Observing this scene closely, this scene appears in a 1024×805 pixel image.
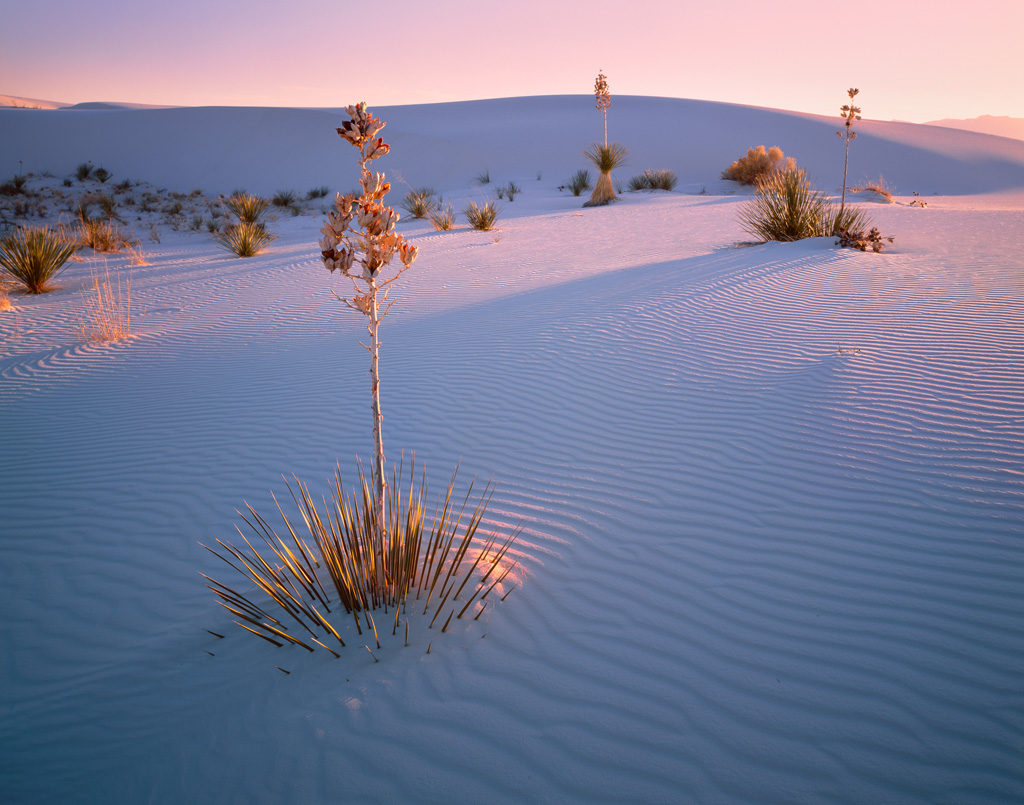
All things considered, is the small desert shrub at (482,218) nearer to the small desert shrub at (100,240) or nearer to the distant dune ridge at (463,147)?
the small desert shrub at (100,240)

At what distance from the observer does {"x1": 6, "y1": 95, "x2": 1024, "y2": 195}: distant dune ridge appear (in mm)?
28625

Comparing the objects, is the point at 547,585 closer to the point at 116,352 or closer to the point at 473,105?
the point at 116,352

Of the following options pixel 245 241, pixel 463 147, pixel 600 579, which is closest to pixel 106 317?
pixel 245 241

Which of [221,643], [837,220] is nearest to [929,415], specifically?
[221,643]

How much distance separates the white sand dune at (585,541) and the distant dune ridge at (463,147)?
23982mm

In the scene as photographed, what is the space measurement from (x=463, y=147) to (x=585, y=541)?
111 ft

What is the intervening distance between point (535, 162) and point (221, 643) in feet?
108

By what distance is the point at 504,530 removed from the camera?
10.5 feet

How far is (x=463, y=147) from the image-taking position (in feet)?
108

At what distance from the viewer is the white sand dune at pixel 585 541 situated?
1921mm

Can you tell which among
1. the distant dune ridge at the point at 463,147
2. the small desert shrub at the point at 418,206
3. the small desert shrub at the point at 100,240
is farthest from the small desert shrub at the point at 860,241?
the distant dune ridge at the point at 463,147

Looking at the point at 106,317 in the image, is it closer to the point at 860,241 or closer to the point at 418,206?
the point at 418,206

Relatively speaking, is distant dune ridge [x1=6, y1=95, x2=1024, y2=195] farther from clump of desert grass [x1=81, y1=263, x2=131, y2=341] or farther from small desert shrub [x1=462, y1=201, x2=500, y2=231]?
clump of desert grass [x1=81, y1=263, x2=131, y2=341]

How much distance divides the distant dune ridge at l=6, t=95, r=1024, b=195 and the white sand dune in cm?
2398
